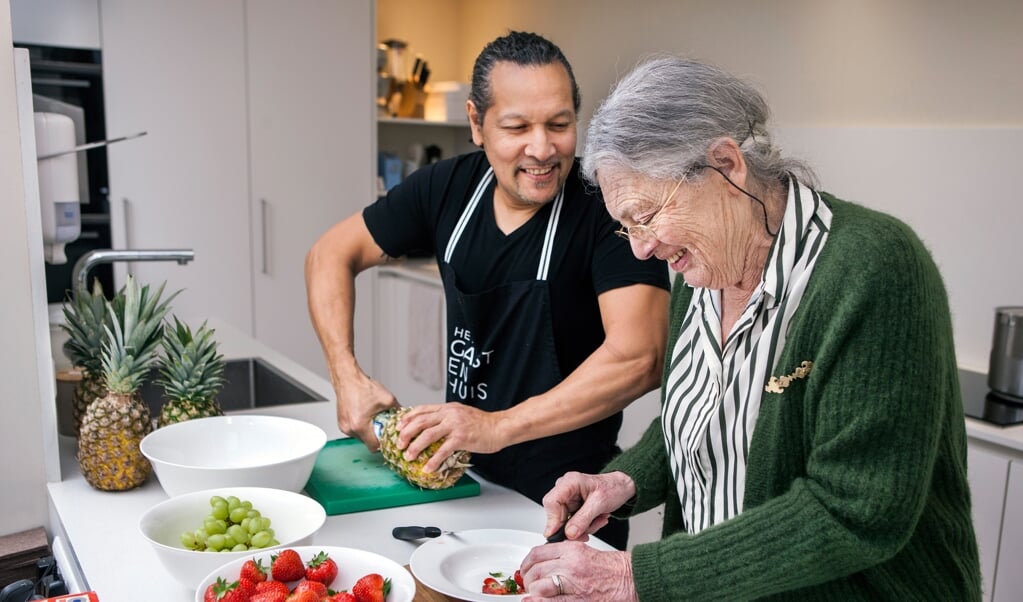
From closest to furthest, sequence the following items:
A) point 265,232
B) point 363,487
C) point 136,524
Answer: point 136,524 < point 363,487 < point 265,232

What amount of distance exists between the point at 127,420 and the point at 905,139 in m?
2.37

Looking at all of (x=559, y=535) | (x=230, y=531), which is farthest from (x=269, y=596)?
(x=559, y=535)

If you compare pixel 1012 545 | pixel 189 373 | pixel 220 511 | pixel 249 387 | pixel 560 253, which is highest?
pixel 560 253

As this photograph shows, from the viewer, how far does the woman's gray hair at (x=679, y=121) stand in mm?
1055

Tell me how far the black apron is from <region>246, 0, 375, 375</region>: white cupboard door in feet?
8.05

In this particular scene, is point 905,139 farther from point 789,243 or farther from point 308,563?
point 308,563

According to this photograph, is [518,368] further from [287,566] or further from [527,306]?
[287,566]

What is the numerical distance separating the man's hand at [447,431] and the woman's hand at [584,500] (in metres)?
0.24

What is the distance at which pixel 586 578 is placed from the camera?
103cm

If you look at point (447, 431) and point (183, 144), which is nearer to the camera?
point (447, 431)

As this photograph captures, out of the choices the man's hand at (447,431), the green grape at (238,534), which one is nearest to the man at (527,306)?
the man's hand at (447,431)

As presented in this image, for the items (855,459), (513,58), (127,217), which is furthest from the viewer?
(127,217)

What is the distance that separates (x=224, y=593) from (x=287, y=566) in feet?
0.27

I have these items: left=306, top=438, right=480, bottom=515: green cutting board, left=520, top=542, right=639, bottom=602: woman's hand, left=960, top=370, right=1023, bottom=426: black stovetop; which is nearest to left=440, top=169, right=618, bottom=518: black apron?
left=306, top=438, right=480, bottom=515: green cutting board
